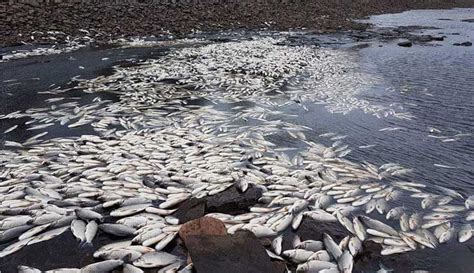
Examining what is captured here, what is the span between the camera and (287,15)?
119 ft

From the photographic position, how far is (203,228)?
4.20 meters

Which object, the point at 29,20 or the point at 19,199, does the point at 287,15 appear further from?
the point at 19,199

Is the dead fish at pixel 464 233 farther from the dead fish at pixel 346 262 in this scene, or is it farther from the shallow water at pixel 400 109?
the dead fish at pixel 346 262

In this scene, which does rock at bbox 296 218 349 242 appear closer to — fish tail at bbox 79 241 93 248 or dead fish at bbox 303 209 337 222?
dead fish at bbox 303 209 337 222

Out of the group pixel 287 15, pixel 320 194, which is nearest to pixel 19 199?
pixel 320 194

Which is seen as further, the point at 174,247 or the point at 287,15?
the point at 287,15

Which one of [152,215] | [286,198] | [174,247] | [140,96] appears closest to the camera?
[174,247]

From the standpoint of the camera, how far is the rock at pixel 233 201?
4.93 m

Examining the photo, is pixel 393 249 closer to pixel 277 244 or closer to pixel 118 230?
pixel 277 244

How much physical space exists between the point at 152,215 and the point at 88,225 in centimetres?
71

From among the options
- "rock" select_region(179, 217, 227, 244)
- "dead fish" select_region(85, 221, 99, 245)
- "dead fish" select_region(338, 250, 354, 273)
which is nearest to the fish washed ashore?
"dead fish" select_region(85, 221, 99, 245)

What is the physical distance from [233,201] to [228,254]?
1.30 m

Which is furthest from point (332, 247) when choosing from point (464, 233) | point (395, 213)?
point (464, 233)

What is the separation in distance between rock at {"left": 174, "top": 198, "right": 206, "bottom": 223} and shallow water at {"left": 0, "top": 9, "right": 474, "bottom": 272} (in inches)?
53.4
